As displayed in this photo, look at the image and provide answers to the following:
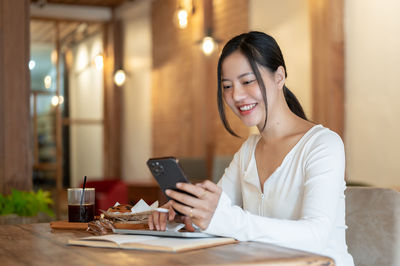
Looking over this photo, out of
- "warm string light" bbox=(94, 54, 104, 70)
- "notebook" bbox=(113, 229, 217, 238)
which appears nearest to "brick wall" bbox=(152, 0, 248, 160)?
"warm string light" bbox=(94, 54, 104, 70)

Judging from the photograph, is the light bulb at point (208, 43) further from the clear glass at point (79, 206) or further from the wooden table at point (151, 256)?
the wooden table at point (151, 256)

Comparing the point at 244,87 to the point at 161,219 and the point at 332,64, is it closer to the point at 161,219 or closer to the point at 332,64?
the point at 161,219

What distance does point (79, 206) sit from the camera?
1.98 meters

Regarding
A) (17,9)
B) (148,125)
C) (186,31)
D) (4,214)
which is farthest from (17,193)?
(148,125)

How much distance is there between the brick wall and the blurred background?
0.02 m

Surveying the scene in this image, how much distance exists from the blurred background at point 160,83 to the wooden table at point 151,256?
101 inches

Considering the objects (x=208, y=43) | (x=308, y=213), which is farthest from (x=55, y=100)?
(x=308, y=213)

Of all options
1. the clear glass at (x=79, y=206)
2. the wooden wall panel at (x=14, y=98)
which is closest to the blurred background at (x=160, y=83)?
the wooden wall panel at (x=14, y=98)

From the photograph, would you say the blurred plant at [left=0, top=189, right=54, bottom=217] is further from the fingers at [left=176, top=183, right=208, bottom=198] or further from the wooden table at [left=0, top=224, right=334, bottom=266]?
the fingers at [left=176, top=183, right=208, bottom=198]

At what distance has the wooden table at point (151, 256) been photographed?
126 centimetres

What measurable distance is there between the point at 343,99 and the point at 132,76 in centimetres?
547

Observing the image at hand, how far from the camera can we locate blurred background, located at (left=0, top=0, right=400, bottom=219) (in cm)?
428

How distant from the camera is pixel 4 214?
347 cm

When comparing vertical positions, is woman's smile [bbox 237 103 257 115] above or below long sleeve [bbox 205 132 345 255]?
above
